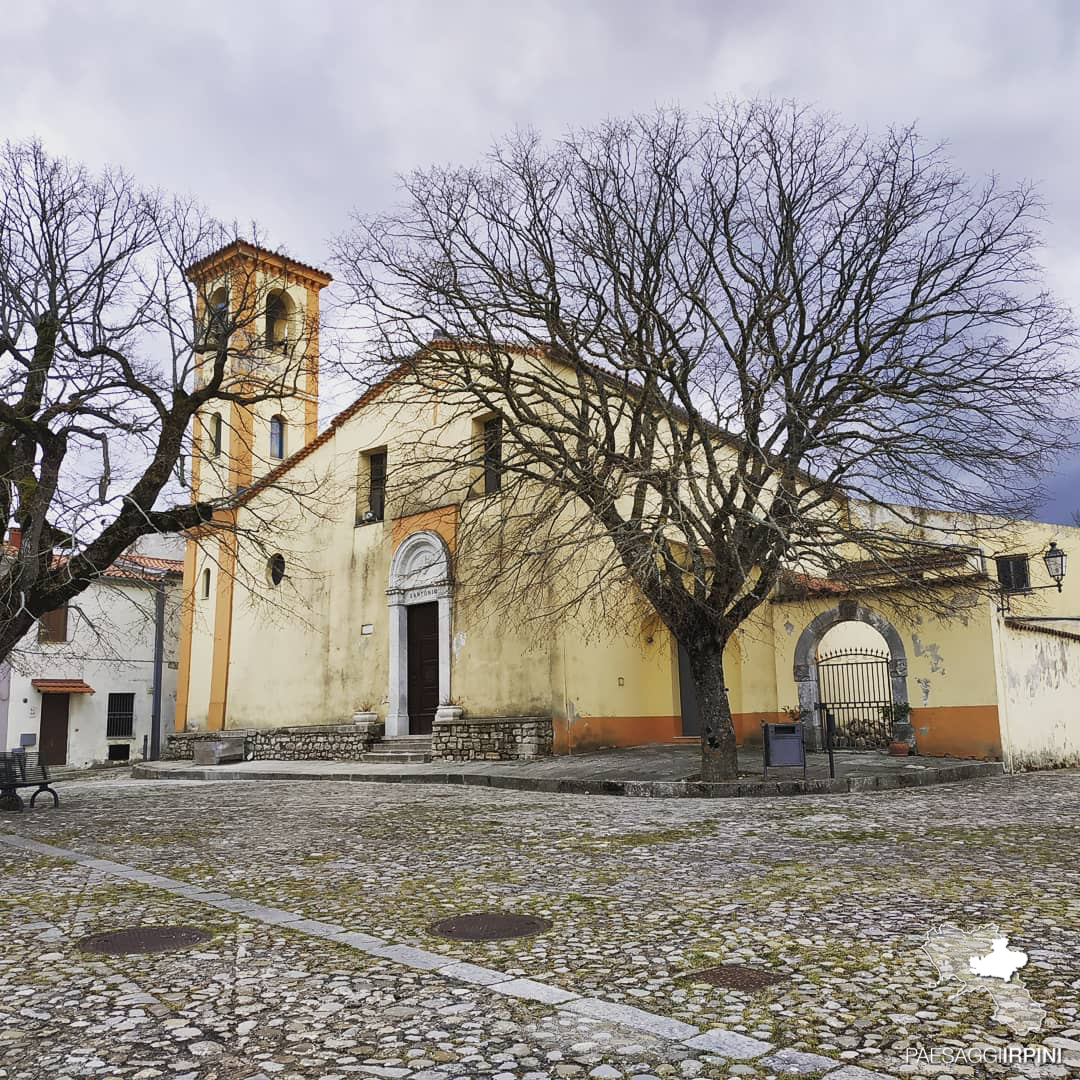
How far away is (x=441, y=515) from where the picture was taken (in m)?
23.0

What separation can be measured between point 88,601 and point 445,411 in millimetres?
17763

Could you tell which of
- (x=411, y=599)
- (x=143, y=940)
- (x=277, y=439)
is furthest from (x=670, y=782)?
(x=277, y=439)

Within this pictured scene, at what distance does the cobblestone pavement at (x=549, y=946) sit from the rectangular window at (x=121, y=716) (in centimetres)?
2402

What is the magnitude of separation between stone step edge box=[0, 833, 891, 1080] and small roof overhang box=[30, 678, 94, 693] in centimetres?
2664

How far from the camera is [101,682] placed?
32500 millimetres

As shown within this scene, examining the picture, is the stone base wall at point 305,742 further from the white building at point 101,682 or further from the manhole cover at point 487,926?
the manhole cover at point 487,926

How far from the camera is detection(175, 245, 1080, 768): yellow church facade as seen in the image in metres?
17.3

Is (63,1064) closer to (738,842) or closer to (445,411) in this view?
(738,842)

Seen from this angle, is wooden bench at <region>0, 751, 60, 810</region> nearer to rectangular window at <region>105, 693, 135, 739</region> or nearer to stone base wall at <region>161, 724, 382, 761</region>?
stone base wall at <region>161, 724, 382, 761</region>

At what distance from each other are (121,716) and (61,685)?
9.09 feet

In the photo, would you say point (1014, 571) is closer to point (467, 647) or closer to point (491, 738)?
point (467, 647)

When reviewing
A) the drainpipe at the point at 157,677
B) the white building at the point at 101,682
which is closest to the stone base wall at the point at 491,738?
the white building at the point at 101,682

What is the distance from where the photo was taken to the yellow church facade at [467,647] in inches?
681

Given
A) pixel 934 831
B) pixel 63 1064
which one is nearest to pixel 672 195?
pixel 934 831
